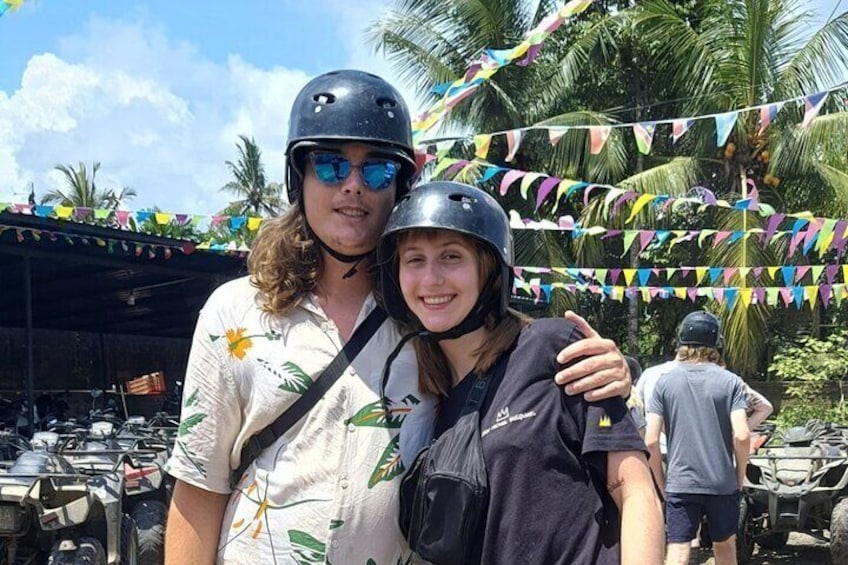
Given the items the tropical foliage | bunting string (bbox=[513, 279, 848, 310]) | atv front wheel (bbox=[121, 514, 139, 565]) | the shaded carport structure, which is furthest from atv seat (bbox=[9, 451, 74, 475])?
the tropical foliage

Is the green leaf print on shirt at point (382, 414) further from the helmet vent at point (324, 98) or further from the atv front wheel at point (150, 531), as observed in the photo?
the atv front wheel at point (150, 531)

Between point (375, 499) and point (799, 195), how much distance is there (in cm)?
1607

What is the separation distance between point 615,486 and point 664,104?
17555mm

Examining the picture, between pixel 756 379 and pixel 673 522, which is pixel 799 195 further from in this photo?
pixel 673 522

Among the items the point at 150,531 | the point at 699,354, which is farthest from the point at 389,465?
the point at 150,531

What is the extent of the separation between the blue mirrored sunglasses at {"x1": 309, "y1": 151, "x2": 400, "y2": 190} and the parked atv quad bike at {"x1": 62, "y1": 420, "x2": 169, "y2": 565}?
4.87 meters

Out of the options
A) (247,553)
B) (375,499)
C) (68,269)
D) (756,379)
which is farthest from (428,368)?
(756,379)

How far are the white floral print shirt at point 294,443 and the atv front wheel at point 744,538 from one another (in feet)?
22.2

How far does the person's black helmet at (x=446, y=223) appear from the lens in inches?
76.7

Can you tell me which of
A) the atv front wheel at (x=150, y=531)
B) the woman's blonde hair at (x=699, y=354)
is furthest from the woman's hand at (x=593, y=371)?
the atv front wheel at (x=150, y=531)

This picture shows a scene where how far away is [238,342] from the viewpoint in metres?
1.95

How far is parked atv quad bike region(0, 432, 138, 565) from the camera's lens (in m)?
5.62

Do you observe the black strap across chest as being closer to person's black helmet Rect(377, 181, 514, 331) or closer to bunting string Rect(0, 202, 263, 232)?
person's black helmet Rect(377, 181, 514, 331)

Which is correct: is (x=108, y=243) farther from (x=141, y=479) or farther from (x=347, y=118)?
(x=347, y=118)
